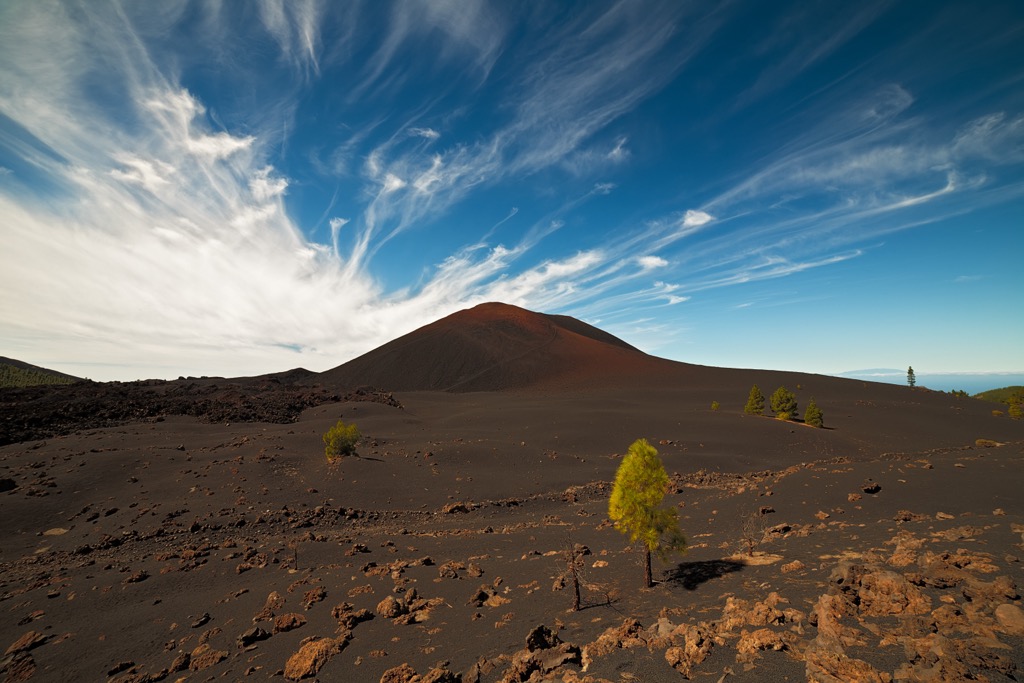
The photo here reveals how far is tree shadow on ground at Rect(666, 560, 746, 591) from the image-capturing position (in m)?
16.0

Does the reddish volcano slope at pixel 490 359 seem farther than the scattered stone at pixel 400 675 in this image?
Yes

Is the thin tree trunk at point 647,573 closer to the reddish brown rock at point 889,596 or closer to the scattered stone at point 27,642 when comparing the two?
the reddish brown rock at point 889,596

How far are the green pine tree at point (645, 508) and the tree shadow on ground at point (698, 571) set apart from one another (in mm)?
1014

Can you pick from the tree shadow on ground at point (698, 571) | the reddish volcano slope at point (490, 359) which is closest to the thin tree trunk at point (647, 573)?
the tree shadow on ground at point (698, 571)

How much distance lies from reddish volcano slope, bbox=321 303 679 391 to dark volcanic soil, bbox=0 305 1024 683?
71.2m

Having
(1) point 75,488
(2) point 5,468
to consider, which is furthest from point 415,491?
(2) point 5,468

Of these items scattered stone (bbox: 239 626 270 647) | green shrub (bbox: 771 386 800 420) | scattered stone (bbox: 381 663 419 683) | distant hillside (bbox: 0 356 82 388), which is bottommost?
scattered stone (bbox: 239 626 270 647)

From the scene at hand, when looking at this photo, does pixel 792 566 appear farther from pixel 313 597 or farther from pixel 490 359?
pixel 490 359

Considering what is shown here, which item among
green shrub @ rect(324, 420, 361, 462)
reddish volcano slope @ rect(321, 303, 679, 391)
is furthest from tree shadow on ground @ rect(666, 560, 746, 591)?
reddish volcano slope @ rect(321, 303, 679, 391)

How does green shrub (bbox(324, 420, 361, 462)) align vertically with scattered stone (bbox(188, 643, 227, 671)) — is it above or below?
above

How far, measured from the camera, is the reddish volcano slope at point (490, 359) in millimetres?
112750

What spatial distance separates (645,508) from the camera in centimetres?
1667

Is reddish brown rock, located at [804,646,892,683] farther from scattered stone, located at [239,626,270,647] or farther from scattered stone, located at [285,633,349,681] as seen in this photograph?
scattered stone, located at [239,626,270,647]

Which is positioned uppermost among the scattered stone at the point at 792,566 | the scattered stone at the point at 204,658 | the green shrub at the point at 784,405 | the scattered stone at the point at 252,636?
the green shrub at the point at 784,405
